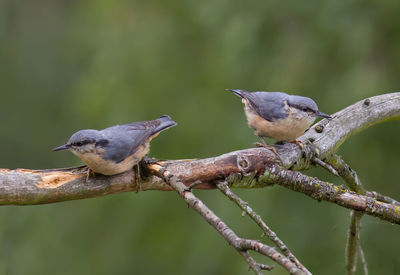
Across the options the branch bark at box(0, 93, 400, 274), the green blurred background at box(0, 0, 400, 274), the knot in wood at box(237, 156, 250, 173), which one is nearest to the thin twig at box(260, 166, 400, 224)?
the branch bark at box(0, 93, 400, 274)

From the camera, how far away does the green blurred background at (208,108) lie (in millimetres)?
4184

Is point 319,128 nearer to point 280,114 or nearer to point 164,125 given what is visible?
point 280,114

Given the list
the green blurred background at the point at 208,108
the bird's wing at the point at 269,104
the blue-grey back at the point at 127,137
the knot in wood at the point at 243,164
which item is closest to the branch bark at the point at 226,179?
the knot in wood at the point at 243,164

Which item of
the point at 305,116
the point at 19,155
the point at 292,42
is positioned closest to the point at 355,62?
the point at 292,42

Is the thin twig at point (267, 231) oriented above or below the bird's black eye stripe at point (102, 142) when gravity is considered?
below

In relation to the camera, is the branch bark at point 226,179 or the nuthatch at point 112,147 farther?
the nuthatch at point 112,147

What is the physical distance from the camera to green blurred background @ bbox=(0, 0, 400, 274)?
4.18m

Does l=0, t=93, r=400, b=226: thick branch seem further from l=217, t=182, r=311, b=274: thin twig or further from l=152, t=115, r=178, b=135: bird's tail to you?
l=152, t=115, r=178, b=135: bird's tail

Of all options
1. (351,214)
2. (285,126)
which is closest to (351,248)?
(351,214)

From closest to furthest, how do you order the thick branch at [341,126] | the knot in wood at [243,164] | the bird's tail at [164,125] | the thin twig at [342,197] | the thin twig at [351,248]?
the thin twig at [342,197]
the knot in wood at [243,164]
the thick branch at [341,126]
the thin twig at [351,248]
the bird's tail at [164,125]

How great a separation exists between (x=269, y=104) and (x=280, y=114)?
18 centimetres

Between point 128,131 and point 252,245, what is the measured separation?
159 cm

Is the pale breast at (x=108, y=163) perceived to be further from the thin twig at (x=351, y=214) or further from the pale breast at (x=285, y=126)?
the thin twig at (x=351, y=214)

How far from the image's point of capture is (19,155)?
7.56 meters
